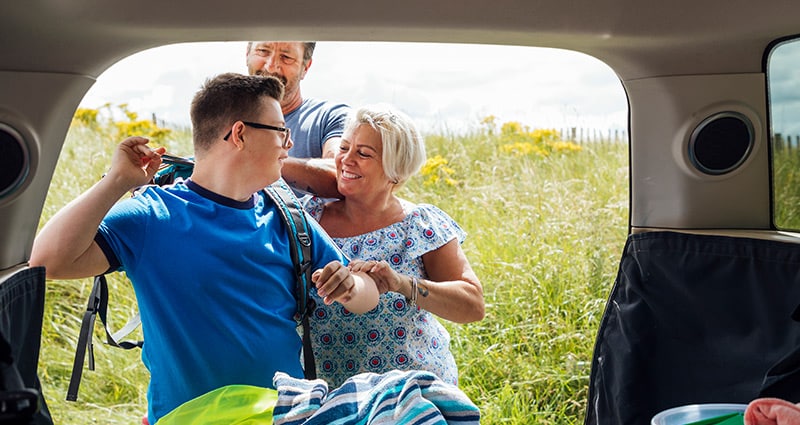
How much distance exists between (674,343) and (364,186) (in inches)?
32.2

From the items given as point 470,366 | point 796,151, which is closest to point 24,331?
point 796,151

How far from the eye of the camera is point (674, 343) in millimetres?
1714

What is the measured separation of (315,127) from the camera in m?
2.33

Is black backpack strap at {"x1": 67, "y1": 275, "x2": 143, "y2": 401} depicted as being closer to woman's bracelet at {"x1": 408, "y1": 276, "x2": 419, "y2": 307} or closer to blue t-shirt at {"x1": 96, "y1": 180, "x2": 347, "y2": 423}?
blue t-shirt at {"x1": 96, "y1": 180, "x2": 347, "y2": 423}

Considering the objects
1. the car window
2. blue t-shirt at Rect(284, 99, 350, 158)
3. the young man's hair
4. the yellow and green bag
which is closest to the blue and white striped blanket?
the yellow and green bag

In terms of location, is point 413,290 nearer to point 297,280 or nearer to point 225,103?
point 297,280

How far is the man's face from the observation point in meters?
2.30

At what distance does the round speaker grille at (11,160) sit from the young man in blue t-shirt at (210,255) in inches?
6.2

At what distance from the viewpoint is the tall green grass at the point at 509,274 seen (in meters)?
3.59

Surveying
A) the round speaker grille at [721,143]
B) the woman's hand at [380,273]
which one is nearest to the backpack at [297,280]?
the woman's hand at [380,273]

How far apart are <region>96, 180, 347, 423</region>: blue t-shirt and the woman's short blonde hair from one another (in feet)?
1.46

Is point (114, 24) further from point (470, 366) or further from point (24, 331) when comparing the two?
point (470, 366)

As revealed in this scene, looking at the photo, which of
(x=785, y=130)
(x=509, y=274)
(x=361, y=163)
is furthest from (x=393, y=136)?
(x=509, y=274)

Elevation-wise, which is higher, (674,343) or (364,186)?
(364,186)
